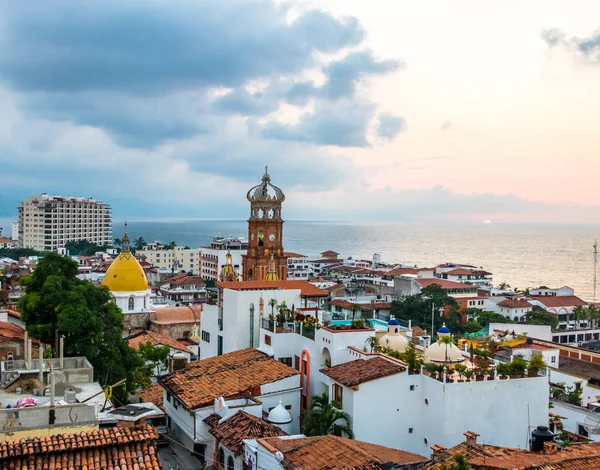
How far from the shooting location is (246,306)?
2795cm

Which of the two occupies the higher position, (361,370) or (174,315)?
(361,370)

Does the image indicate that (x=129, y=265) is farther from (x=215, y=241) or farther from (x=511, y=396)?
(x=215, y=241)

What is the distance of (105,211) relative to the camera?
161 metres

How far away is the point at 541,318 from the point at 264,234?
1107 inches

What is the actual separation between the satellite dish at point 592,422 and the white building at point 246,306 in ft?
39.3

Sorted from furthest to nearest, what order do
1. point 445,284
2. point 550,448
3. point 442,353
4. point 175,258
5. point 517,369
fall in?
point 175,258, point 445,284, point 442,353, point 517,369, point 550,448

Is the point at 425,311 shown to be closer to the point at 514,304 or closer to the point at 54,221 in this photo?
the point at 514,304

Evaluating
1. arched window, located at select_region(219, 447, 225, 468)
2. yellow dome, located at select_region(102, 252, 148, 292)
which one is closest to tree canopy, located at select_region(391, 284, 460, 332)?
yellow dome, located at select_region(102, 252, 148, 292)

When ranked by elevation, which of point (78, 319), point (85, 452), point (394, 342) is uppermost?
point (78, 319)

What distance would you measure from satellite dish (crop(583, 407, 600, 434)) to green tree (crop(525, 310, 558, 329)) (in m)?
42.4

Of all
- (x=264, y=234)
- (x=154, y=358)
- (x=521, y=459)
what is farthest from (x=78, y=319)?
(x=264, y=234)

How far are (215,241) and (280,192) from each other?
197ft

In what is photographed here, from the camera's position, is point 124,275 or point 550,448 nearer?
point 550,448

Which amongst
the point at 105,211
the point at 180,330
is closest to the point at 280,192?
the point at 180,330
